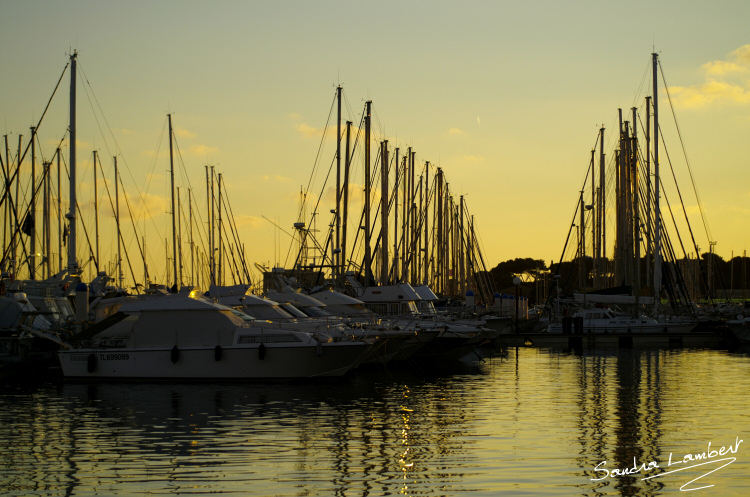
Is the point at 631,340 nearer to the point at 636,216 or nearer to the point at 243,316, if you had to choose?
the point at 636,216

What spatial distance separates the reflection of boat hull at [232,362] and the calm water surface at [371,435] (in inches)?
23.4

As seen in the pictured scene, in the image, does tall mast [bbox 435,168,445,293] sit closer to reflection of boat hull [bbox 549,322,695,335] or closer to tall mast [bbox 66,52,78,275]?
reflection of boat hull [bbox 549,322,695,335]

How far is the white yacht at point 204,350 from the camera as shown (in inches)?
1353

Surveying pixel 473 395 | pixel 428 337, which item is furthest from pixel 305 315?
pixel 473 395

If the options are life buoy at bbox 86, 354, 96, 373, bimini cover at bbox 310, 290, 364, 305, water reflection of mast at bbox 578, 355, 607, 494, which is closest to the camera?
water reflection of mast at bbox 578, 355, 607, 494

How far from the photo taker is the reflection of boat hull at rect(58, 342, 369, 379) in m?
34.3

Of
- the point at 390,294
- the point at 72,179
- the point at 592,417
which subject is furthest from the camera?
the point at 390,294

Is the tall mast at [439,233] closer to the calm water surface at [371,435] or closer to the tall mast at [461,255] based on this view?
the tall mast at [461,255]

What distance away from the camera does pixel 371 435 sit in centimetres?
2316

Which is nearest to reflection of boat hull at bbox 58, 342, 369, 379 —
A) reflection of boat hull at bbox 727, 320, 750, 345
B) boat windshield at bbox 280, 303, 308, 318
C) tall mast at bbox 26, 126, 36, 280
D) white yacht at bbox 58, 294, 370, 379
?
white yacht at bbox 58, 294, 370, 379

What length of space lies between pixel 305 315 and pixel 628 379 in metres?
12.8

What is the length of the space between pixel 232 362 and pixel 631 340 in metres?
34.5

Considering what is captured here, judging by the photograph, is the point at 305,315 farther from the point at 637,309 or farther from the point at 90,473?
the point at 637,309

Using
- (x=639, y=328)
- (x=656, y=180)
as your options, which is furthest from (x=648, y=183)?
(x=639, y=328)
